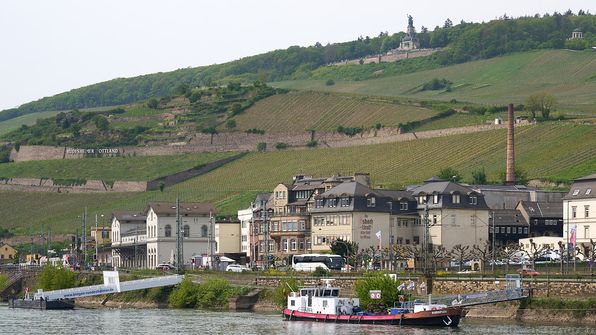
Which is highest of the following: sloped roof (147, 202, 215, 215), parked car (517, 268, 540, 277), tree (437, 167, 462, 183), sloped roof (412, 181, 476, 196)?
tree (437, 167, 462, 183)

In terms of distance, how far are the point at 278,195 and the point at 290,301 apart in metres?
48.0

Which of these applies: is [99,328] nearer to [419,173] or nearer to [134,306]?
[134,306]

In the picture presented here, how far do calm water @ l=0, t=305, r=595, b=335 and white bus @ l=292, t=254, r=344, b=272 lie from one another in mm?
14362

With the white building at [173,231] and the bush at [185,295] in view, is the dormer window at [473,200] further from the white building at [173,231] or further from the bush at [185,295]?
the white building at [173,231]

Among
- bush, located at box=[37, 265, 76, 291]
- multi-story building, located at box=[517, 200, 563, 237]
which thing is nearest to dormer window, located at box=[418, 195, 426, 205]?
multi-story building, located at box=[517, 200, 563, 237]

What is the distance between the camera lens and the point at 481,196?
404 ft

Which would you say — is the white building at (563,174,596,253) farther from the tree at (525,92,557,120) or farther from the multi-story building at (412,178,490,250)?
the tree at (525,92,557,120)

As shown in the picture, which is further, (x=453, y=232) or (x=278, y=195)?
(x=278, y=195)

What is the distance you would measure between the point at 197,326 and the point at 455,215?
43.0 meters

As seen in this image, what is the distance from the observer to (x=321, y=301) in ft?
281

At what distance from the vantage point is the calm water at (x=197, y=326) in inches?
2985

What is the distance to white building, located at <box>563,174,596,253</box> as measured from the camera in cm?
11369

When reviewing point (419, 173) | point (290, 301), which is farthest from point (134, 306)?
point (419, 173)

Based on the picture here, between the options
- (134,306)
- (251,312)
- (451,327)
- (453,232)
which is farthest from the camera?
(453,232)
